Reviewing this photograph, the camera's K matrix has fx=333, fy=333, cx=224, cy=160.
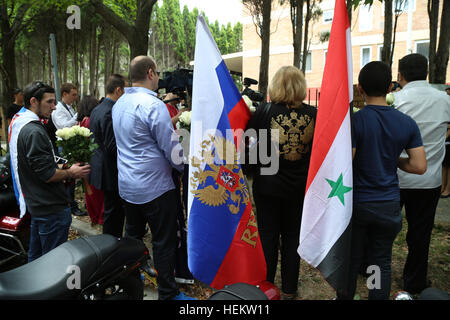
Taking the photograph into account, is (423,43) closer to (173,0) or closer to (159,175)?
(159,175)

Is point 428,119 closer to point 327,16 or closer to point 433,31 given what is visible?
point 433,31

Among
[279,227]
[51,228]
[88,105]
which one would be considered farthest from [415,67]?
[88,105]

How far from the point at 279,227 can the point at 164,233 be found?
1048mm

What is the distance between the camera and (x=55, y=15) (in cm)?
1956

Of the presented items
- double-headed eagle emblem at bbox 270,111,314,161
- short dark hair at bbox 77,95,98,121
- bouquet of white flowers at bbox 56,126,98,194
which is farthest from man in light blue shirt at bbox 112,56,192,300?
short dark hair at bbox 77,95,98,121

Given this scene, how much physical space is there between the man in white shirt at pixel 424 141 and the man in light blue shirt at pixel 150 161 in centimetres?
213

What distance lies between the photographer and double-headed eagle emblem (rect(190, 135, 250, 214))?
2.49m

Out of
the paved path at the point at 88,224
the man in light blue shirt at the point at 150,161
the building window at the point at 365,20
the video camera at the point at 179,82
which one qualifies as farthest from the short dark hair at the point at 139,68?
the building window at the point at 365,20

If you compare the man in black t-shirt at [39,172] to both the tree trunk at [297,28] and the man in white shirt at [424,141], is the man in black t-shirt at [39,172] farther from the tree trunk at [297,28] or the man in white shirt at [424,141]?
the tree trunk at [297,28]

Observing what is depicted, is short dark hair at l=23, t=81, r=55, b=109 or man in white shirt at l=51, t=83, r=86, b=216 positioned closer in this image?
short dark hair at l=23, t=81, r=55, b=109

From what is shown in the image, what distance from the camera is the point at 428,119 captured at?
9.86 ft

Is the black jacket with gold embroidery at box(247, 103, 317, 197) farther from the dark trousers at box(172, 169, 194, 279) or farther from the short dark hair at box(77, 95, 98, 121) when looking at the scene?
the short dark hair at box(77, 95, 98, 121)

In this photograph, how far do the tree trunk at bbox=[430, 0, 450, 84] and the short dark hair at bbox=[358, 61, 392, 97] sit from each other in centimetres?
471
